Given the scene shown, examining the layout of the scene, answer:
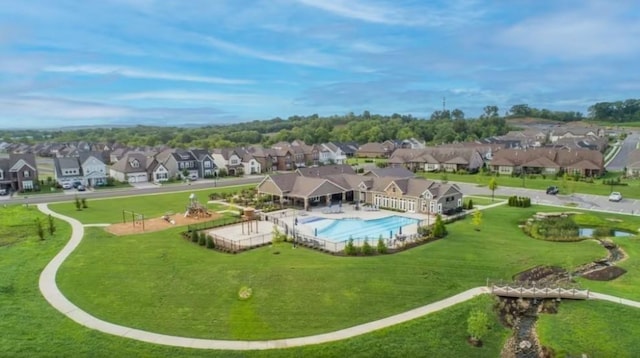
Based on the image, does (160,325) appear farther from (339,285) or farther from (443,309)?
(443,309)

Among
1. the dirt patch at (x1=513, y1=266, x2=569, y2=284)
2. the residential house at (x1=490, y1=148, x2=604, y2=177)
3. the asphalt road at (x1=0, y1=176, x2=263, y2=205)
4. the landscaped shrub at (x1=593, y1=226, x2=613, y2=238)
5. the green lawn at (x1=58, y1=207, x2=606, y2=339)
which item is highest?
the residential house at (x1=490, y1=148, x2=604, y2=177)

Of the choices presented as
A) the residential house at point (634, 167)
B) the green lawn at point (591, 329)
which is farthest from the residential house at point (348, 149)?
the green lawn at point (591, 329)

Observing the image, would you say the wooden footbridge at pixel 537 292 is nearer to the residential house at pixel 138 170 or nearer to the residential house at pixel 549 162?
the residential house at pixel 549 162

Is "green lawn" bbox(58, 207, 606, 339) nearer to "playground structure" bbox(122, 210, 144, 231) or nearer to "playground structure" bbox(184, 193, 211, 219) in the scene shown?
"playground structure" bbox(122, 210, 144, 231)

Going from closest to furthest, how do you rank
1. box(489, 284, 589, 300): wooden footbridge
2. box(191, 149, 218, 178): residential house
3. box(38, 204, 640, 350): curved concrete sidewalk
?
1. box(38, 204, 640, 350): curved concrete sidewalk
2. box(489, 284, 589, 300): wooden footbridge
3. box(191, 149, 218, 178): residential house

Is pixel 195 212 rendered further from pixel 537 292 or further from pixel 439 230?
pixel 537 292

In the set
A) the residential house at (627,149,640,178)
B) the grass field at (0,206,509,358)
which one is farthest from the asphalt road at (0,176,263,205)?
the residential house at (627,149,640,178)
